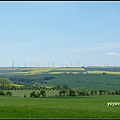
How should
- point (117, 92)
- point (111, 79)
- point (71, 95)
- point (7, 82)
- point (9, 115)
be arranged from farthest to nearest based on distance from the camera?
1. point (111, 79)
2. point (7, 82)
3. point (117, 92)
4. point (71, 95)
5. point (9, 115)

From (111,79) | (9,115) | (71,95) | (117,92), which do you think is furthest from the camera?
(111,79)

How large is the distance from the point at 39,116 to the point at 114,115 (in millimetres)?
5302

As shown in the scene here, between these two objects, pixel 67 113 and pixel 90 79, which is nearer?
pixel 67 113

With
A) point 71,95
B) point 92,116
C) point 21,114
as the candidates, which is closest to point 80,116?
point 92,116

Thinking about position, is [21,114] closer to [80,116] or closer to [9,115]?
[9,115]

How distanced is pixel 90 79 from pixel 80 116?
4018 inches

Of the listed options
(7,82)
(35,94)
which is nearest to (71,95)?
(35,94)

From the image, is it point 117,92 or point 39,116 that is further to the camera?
point 117,92

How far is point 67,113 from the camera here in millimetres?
21516

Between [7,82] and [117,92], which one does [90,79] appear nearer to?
[7,82]

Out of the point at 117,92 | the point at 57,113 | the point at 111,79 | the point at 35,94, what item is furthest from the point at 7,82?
the point at 57,113

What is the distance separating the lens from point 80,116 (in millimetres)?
20656

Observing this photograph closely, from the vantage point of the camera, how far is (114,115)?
68.2ft

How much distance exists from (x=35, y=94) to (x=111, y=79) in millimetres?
62012
